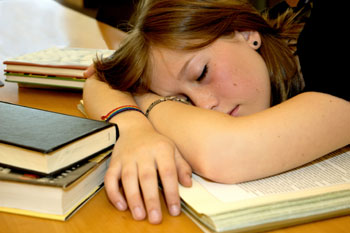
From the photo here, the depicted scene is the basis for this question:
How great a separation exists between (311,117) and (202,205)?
24 centimetres

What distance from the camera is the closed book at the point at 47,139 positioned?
1.70ft

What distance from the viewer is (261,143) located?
1.96ft

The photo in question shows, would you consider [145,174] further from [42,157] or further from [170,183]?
[42,157]

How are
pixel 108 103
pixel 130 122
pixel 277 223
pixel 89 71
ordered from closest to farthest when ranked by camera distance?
pixel 277 223, pixel 130 122, pixel 108 103, pixel 89 71

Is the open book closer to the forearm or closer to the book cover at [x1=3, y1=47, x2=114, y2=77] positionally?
the forearm

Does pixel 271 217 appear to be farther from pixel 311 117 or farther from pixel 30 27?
pixel 30 27

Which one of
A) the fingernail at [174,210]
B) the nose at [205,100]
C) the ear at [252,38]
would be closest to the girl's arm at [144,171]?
the fingernail at [174,210]

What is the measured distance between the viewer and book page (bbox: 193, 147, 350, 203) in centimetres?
55

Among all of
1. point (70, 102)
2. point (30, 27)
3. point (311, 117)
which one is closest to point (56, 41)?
point (30, 27)

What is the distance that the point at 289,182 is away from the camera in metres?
0.60

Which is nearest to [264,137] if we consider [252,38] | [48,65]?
[252,38]

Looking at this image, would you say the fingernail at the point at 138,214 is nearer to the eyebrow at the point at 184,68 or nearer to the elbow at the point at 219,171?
the elbow at the point at 219,171

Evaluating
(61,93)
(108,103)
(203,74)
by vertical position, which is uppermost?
(203,74)

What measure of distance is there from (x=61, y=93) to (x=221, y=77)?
1.75 ft
